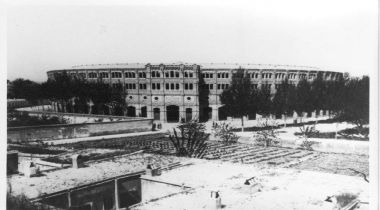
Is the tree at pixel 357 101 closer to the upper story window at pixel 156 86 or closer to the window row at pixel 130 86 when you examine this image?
the upper story window at pixel 156 86

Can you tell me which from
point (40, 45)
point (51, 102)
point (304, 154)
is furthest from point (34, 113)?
point (304, 154)

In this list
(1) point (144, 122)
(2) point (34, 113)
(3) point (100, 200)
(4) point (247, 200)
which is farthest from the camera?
(1) point (144, 122)

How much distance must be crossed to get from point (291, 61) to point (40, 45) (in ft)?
20.0

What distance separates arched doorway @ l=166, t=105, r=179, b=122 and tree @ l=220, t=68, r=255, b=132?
1.49 metres

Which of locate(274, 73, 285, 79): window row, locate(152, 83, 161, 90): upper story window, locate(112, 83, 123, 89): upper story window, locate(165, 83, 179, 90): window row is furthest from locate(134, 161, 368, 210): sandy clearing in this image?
locate(112, 83, 123, 89): upper story window

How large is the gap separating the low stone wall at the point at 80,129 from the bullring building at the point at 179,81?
0.51 m

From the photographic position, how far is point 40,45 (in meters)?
9.45

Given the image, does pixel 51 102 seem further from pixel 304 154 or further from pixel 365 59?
pixel 365 59

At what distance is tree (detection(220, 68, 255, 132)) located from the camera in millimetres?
11117

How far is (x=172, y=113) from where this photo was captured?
12.2 metres

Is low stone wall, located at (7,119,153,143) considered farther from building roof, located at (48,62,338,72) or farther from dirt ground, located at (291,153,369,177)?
dirt ground, located at (291,153,369,177)

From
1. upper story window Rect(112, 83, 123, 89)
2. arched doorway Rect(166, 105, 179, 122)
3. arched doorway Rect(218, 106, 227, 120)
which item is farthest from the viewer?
arched doorway Rect(166, 105, 179, 122)

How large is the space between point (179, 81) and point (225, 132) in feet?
6.89

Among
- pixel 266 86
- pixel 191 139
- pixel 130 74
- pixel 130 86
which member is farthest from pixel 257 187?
pixel 130 86
